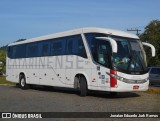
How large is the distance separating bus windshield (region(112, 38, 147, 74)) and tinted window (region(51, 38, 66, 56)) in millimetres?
4049

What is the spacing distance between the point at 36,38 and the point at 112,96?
7.97 metres

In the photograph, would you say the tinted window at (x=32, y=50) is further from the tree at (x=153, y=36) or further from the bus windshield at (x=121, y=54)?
the tree at (x=153, y=36)

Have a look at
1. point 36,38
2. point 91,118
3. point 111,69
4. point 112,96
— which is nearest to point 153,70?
point 36,38

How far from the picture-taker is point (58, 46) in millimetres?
21562

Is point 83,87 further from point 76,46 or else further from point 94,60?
point 76,46

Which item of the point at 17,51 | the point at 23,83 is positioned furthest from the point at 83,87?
the point at 17,51

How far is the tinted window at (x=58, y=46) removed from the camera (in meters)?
21.0

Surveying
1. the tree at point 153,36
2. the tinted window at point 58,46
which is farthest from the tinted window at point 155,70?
the tree at point 153,36

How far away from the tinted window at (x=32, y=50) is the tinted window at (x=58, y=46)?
8.31ft

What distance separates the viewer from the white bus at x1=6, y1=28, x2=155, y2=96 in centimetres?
1720

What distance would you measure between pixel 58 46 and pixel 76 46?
7.13 feet

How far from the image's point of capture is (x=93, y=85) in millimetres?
18234

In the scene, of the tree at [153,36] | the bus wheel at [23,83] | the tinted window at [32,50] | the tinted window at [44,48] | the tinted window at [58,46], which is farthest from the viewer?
the tree at [153,36]

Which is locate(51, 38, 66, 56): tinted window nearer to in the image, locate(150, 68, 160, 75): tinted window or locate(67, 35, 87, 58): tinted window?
locate(67, 35, 87, 58): tinted window
